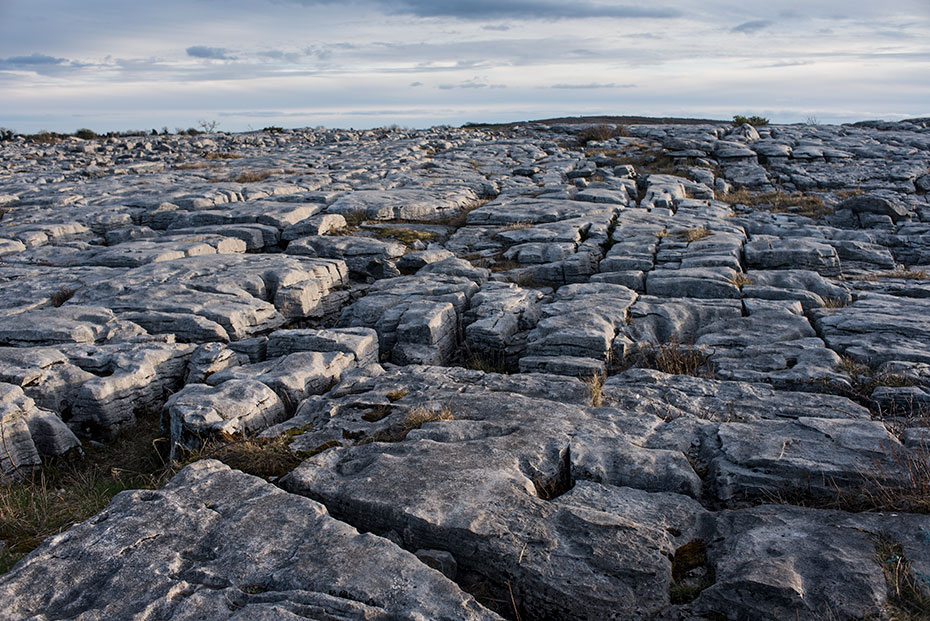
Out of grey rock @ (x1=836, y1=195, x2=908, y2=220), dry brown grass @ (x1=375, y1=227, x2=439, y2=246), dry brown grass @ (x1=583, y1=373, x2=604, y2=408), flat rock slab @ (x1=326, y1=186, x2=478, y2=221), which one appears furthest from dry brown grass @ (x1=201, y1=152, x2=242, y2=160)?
dry brown grass @ (x1=583, y1=373, x2=604, y2=408)

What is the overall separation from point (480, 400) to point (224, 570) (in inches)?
129

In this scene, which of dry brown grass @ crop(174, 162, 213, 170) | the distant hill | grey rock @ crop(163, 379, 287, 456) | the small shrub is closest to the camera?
grey rock @ crop(163, 379, 287, 456)

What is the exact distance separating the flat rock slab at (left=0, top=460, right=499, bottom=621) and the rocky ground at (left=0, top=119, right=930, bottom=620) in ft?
0.06

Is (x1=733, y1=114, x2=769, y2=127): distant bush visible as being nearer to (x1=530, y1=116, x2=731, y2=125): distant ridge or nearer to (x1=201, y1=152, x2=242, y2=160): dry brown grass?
(x1=530, y1=116, x2=731, y2=125): distant ridge

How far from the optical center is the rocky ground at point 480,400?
3793mm

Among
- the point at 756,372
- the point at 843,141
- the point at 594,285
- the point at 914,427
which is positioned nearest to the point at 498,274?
the point at 594,285

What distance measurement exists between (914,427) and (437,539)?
4.67 metres

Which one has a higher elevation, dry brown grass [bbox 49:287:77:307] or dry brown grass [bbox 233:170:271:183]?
dry brown grass [bbox 233:170:271:183]

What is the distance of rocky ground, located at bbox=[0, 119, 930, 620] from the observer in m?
3.79

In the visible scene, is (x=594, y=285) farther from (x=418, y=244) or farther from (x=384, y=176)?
(x=384, y=176)

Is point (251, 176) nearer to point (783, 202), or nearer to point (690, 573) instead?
point (783, 202)

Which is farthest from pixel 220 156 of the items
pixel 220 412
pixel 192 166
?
pixel 220 412

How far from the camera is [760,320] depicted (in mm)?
8992

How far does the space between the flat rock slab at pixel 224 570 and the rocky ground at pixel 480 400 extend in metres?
0.02
